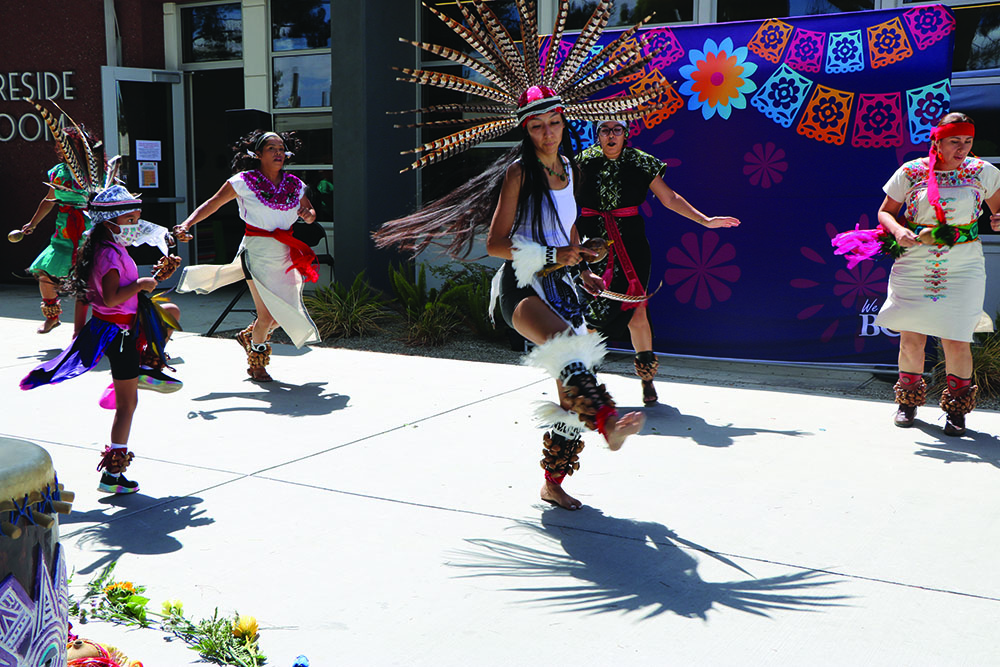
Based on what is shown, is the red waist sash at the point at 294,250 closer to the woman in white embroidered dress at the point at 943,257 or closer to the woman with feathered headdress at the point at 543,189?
the woman with feathered headdress at the point at 543,189

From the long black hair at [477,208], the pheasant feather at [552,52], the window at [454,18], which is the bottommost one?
the long black hair at [477,208]

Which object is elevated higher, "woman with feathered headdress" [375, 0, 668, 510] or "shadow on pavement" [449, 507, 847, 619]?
"woman with feathered headdress" [375, 0, 668, 510]

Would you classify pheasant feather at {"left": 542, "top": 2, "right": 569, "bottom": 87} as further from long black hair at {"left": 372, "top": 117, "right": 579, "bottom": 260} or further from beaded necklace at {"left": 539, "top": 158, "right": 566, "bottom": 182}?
beaded necklace at {"left": 539, "top": 158, "right": 566, "bottom": 182}

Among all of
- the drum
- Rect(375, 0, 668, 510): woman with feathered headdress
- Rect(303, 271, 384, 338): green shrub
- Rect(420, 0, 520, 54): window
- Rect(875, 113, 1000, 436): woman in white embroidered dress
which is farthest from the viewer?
Rect(420, 0, 520, 54): window

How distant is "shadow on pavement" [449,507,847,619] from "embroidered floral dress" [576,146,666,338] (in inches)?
100

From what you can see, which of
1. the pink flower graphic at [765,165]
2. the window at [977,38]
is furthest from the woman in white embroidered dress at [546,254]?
the window at [977,38]

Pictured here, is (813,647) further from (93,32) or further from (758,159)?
(93,32)

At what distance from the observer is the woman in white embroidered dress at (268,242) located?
7.09m

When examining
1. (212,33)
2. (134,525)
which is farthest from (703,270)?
(212,33)

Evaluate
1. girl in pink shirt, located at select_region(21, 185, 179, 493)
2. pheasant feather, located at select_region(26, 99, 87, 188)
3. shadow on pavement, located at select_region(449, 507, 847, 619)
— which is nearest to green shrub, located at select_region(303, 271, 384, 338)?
pheasant feather, located at select_region(26, 99, 87, 188)

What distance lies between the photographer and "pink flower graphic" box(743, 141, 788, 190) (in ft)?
25.3

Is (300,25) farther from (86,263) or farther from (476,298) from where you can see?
(86,263)

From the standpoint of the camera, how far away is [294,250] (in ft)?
23.9

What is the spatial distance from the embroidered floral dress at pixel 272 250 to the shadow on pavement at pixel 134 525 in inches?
115
